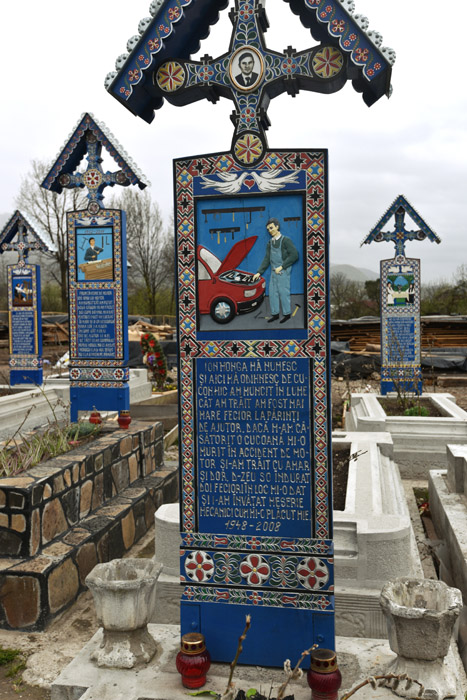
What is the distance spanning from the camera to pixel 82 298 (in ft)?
27.6

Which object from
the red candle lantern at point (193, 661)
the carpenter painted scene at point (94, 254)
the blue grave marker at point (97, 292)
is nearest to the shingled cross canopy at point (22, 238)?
the blue grave marker at point (97, 292)

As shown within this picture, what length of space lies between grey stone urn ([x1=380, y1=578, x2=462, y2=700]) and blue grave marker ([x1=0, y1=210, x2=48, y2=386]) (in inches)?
443

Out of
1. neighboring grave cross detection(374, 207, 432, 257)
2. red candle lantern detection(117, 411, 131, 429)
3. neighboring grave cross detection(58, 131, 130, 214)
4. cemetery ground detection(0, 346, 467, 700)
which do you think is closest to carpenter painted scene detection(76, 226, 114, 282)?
neighboring grave cross detection(58, 131, 130, 214)

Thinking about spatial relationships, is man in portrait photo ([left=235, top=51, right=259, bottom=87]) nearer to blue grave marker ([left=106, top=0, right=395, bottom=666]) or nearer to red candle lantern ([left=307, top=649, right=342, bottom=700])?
blue grave marker ([left=106, top=0, right=395, bottom=666])

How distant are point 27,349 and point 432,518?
A: 962 centimetres

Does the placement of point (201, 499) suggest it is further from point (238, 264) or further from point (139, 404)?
point (139, 404)

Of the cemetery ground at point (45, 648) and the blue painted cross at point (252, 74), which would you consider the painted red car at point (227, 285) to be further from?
the cemetery ground at point (45, 648)

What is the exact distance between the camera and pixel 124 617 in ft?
9.94

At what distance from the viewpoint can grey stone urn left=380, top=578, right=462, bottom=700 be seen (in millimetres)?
2688

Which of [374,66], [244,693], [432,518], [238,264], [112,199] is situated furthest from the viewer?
[112,199]

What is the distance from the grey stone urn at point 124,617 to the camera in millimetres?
3004

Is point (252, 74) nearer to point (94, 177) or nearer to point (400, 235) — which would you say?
point (94, 177)

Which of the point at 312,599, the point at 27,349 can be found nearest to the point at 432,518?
the point at 312,599

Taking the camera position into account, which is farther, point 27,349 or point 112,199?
point 112,199
